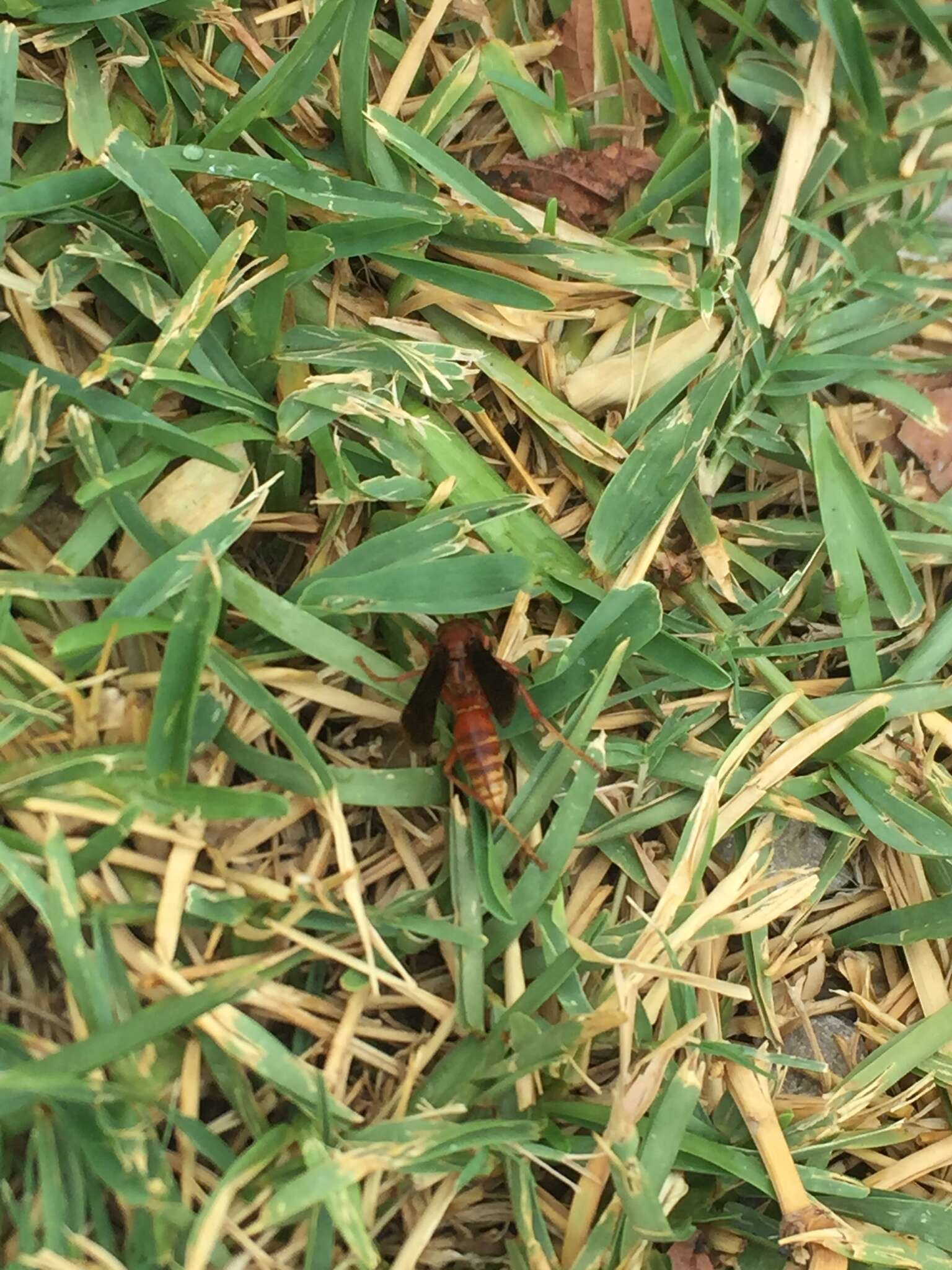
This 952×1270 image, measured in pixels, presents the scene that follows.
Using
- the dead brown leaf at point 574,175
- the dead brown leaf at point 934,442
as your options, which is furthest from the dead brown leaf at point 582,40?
the dead brown leaf at point 934,442

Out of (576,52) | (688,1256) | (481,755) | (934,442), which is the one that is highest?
(576,52)

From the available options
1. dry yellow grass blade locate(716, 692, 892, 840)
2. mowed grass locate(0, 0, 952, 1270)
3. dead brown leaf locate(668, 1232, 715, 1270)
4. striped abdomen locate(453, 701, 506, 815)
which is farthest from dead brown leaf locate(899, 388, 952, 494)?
dead brown leaf locate(668, 1232, 715, 1270)

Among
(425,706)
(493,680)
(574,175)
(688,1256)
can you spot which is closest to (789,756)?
(493,680)

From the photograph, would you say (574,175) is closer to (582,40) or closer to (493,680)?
(582,40)

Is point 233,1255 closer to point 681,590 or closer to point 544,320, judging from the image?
point 681,590

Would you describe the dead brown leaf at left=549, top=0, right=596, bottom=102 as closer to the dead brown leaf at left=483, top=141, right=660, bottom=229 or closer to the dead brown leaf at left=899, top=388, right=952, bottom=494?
the dead brown leaf at left=483, top=141, right=660, bottom=229

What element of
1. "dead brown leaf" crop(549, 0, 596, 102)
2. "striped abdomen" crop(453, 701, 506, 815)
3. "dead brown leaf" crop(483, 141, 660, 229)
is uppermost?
"dead brown leaf" crop(549, 0, 596, 102)
